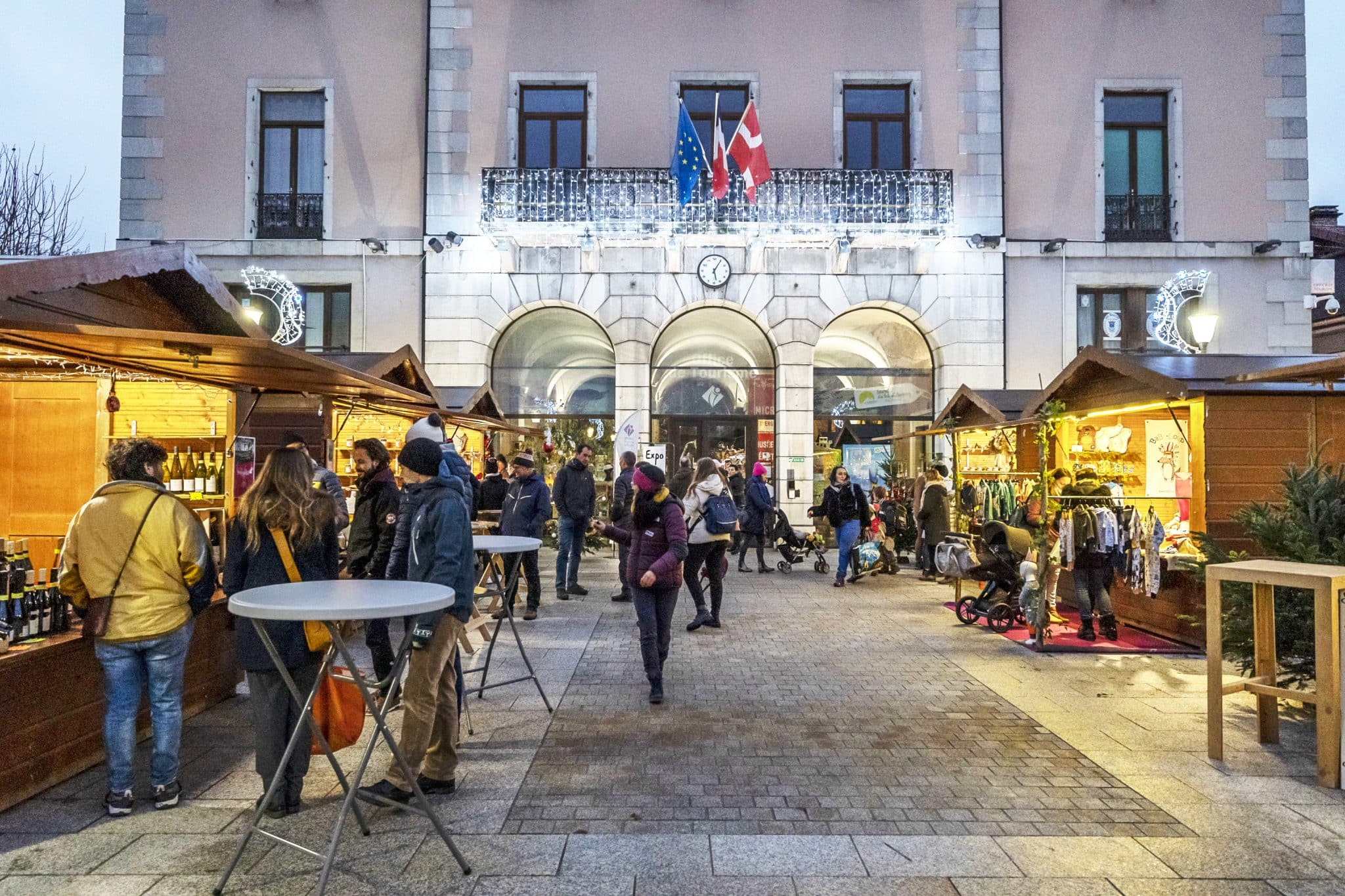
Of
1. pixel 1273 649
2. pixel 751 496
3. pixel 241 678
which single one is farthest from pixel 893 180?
pixel 241 678

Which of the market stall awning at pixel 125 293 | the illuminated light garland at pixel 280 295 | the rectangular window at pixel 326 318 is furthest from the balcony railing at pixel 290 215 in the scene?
the market stall awning at pixel 125 293

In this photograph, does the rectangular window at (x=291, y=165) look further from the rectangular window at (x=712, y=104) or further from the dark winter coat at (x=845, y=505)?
the dark winter coat at (x=845, y=505)

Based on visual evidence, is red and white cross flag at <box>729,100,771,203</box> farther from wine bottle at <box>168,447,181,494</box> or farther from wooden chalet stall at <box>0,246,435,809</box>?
wine bottle at <box>168,447,181,494</box>

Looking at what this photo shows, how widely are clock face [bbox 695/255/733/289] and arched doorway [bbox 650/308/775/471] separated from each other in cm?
66

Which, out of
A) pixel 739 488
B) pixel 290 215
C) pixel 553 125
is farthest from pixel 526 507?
pixel 290 215

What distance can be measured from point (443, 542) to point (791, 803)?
225 cm

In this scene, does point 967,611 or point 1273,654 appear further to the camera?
point 967,611

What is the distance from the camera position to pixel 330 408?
10.3 metres

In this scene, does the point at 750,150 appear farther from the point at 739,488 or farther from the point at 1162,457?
the point at 1162,457

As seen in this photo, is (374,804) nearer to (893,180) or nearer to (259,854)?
(259,854)

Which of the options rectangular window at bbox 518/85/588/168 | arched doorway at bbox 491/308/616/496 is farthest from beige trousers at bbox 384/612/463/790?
rectangular window at bbox 518/85/588/168

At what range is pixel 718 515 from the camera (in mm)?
9133

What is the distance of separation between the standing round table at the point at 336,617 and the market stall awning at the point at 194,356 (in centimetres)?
196

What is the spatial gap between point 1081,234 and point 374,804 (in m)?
17.5
